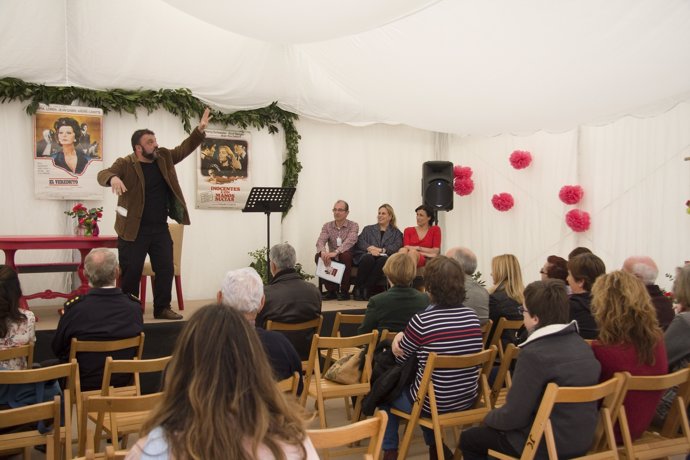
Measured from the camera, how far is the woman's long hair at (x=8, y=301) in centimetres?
319

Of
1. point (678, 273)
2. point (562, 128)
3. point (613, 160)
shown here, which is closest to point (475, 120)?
point (562, 128)

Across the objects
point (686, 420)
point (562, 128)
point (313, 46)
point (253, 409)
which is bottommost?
point (686, 420)

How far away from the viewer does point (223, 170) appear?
28.3ft

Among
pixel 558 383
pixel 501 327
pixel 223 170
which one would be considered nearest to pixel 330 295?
pixel 223 170

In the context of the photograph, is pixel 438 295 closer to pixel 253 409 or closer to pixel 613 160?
pixel 253 409

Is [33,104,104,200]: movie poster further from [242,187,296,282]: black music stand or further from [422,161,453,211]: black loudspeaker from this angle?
[422,161,453,211]: black loudspeaker

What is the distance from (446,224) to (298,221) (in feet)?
8.01

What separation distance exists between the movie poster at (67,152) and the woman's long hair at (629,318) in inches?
249

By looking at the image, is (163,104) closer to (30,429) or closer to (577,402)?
(30,429)

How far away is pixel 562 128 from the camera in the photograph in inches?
268

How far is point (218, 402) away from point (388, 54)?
5.14 m

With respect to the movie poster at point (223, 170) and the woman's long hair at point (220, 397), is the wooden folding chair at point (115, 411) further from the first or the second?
the movie poster at point (223, 170)

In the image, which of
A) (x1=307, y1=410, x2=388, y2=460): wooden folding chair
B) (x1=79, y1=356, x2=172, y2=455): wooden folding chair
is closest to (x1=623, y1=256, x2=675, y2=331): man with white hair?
(x1=307, y1=410, x2=388, y2=460): wooden folding chair

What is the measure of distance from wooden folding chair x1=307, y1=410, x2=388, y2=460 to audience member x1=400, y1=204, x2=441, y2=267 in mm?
6092
